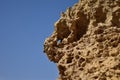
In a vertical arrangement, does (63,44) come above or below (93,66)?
above

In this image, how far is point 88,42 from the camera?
53.3 feet

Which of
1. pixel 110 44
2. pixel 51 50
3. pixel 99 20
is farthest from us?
pixel 51 50

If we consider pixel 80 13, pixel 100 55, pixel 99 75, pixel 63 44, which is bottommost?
pixel 99 75

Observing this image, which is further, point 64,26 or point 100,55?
point 64,26

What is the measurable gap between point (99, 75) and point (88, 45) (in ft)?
7.30

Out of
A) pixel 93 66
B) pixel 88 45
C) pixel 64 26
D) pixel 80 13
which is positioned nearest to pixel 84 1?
pixel 80 13

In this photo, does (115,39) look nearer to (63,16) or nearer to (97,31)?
(97,31)

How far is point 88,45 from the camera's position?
52.4 feet

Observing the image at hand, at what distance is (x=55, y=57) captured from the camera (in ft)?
59.8

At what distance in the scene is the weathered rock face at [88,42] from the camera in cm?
1467

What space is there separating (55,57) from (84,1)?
12.5ft

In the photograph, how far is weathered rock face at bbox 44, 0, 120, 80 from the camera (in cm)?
1467

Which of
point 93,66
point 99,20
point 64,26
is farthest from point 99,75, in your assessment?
point 64,26

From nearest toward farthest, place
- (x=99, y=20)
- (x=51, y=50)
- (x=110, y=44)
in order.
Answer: (x=110, y=44)
(x=99, y=20)
(x=51, y=50)
